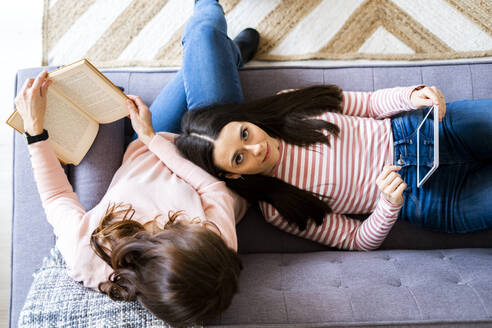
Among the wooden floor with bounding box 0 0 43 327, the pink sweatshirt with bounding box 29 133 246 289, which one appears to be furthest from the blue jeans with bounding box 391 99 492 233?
the wooden floor with bounding box 0 0 43 327

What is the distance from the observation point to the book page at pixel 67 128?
1.08 metres

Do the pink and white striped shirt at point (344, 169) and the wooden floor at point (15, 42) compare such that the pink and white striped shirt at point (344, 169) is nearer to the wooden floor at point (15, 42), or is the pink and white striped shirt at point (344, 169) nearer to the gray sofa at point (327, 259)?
the gray sofa at point (327, 259)

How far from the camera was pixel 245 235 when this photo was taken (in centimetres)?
126

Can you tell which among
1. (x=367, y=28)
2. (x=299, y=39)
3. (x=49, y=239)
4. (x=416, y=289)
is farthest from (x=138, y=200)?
(x=367, y=28)

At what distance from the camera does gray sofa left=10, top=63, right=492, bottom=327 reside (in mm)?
900

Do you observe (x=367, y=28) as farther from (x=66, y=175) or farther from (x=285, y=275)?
(x=66, y=175)

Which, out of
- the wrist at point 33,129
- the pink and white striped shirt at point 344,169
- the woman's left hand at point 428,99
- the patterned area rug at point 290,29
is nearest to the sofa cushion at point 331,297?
the pink and white striped shirt at point 344,169

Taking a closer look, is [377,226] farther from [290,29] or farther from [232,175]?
[290,29]

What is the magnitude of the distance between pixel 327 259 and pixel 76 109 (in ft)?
2.92

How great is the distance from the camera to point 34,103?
1.04 meters

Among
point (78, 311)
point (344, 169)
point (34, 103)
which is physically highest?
point (34, 103)

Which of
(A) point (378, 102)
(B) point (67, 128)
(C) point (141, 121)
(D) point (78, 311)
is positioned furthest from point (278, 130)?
(D) point (78, 311)

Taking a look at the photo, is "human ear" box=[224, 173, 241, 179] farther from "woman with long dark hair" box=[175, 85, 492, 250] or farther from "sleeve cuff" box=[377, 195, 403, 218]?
"sleeve cuff" box=[377, 195, 403, 218]

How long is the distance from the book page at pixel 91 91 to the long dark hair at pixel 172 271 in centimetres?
41
